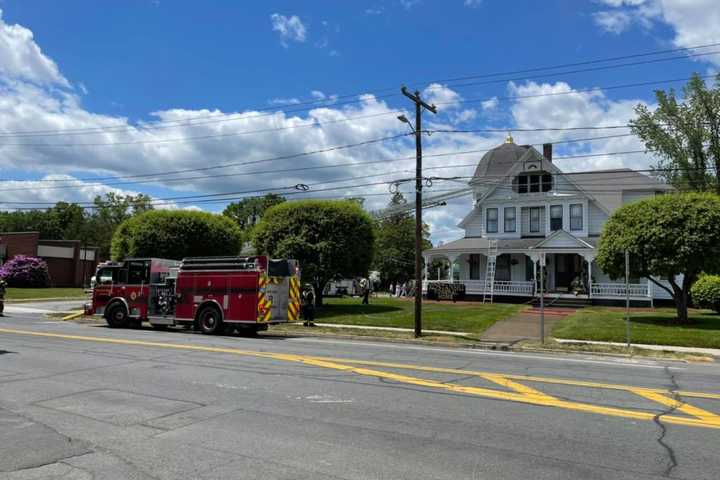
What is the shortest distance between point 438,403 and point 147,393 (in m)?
4.48

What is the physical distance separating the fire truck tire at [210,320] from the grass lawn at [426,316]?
6.08 meters

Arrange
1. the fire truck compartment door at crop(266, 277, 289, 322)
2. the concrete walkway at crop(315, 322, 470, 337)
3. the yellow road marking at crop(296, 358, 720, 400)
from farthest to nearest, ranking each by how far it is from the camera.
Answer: the concrete walkway at crop(315, 322, 470, 337), the fire truck compartment door at crop(266, 277, 289, 322), the yellow road marking at crop(296, 358, 720, 400)

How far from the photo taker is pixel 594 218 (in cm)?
3541

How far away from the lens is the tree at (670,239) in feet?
68.5

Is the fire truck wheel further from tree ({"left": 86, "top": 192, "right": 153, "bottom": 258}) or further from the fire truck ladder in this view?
tree ({"left": 86, "top": 192, "right": 153, "bottom": 258})

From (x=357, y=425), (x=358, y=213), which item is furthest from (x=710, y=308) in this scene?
(x=357, y=425)

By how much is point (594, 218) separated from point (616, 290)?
17.6 ft

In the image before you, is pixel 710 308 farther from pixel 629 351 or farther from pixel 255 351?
pixel 255 351

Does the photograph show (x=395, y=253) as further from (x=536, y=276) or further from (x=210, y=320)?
(x=210, y=320)

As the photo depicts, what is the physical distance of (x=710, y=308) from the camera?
2639cm

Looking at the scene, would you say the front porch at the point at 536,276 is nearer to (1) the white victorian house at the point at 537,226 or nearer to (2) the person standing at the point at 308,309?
(1) the white victorian house at the point at 537,226

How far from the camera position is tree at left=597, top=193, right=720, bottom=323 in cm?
2089

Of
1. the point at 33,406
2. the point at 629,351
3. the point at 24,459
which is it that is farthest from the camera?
the point at 629,351

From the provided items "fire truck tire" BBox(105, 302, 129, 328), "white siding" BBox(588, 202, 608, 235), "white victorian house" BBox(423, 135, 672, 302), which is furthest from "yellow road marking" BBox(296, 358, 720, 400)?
"white siding" BBox(588, 202, 608, 235)
